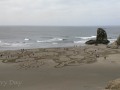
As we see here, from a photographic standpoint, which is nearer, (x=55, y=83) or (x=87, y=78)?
(x=55, y=83)

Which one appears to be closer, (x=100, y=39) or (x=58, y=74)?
(x=58, y=74)

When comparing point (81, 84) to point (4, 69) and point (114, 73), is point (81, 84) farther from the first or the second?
point (4, 69)

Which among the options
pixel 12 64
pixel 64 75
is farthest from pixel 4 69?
pixel 64 75

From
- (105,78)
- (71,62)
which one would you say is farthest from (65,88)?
(71,62)

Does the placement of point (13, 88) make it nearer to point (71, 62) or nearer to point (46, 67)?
point (46, 67)

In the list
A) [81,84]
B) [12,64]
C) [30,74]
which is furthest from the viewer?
[12,64]

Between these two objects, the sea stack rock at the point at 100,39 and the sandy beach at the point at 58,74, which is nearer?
the sandy beach at the point at 58,74

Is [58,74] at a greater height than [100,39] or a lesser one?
lesser

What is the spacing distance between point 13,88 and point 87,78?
7.37 meters

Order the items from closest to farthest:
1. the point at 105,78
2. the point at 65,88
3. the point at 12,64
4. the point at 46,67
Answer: the point at 65,88, the point at 105,78, the point at 46,67, the point at 12,64

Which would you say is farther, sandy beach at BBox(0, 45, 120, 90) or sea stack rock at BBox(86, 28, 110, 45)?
sea stack rock at BBox(86, 28, 110, 45)

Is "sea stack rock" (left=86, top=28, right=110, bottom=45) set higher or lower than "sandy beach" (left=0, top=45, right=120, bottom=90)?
higher

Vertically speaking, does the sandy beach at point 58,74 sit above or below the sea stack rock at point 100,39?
below

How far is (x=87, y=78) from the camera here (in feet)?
75.2
